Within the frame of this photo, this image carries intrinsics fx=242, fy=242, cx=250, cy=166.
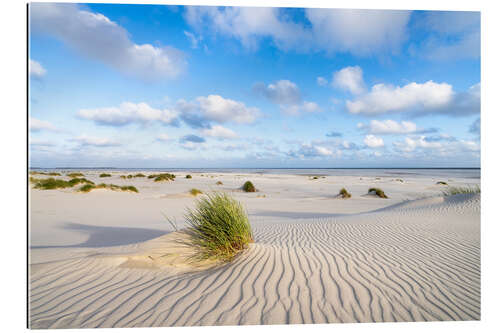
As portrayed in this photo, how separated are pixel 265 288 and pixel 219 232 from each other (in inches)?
43.0

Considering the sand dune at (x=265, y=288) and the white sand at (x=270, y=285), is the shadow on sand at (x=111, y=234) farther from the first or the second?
the sand dune at (x=265, y=288)

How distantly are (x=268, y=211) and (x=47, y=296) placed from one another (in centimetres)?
950

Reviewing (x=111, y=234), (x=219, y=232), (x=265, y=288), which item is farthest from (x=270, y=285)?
(x=111, y=234)

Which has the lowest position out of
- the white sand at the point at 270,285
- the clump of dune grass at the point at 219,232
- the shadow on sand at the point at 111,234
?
the shadow on sand at the point at 111,234

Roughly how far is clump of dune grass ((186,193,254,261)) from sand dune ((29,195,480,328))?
208 mm

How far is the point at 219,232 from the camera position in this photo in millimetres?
3555

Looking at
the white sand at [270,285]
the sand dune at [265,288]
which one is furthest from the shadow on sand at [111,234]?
the sand dune at [265,288]

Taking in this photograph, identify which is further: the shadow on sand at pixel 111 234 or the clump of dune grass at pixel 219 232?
the shadow on sand at pixel 111 234

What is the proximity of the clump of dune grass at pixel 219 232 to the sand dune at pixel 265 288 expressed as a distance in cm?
21

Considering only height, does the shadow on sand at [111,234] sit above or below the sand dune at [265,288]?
below

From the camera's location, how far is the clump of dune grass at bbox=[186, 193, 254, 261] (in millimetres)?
3510

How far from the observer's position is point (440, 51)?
15.3 ft

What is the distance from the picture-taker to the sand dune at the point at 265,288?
8.13 ft
